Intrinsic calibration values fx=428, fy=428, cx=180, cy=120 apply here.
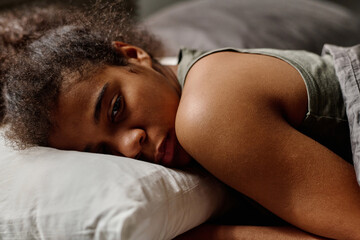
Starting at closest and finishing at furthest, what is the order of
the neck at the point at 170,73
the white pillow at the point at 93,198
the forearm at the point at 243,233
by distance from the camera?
the white pillow at the point at 93,198 < the forearm at the point at 243,233 < the neck at the point at 170,73

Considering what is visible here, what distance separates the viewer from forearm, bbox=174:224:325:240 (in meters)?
0.73

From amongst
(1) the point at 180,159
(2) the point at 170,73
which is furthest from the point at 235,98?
(2) the point at 170,73

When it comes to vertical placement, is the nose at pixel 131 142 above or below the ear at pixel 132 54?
below

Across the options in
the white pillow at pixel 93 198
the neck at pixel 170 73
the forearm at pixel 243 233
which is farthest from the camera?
the neck at pixel 170 73

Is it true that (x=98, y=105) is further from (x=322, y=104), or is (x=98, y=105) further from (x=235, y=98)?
(x=322, y=104)

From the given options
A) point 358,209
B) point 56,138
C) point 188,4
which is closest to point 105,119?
point 56,138

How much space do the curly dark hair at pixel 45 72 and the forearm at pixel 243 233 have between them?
328mm

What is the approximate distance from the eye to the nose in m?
0.04

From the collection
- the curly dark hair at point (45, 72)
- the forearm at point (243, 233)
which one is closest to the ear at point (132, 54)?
the curly dark hair at point (45, 72)

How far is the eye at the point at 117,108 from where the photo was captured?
2.59 feet

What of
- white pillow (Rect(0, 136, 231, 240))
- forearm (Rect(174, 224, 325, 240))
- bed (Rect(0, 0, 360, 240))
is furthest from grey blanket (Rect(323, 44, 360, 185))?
white pillow (Rect(0, 136, 231, 240))

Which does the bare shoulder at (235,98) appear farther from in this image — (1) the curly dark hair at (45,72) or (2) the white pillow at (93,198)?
(1) the curly dark hair at (45,72)

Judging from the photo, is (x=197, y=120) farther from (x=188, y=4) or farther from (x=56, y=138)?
(x=188, y=4)

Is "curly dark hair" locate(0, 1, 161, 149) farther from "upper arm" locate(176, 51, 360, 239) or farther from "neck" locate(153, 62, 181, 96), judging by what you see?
"upper arm" locate(176, 51, 360, 239)
